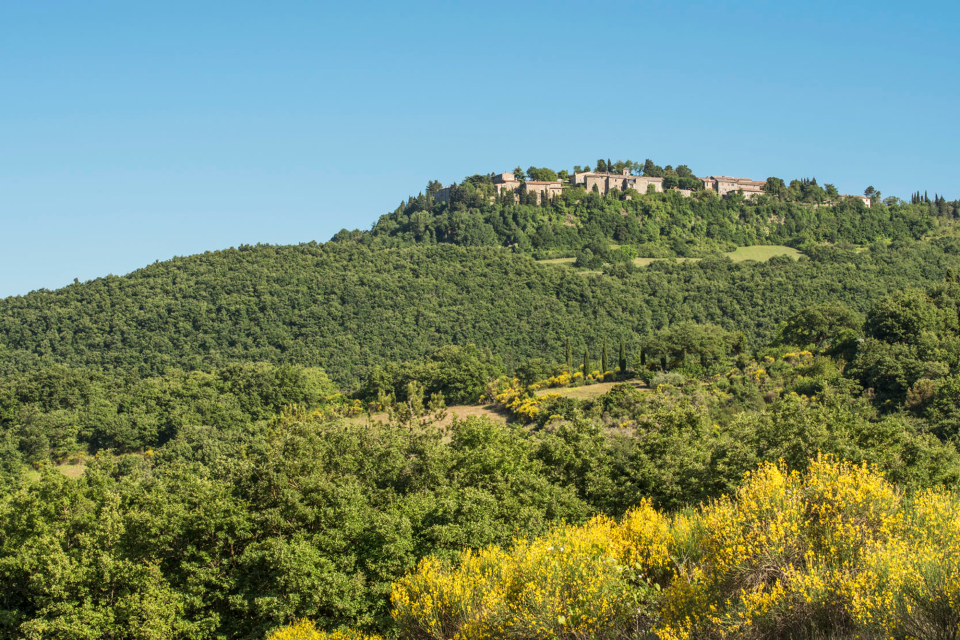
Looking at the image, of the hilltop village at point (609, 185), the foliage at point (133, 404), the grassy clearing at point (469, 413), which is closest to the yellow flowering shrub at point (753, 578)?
the grassy clearing at point (469, 413)

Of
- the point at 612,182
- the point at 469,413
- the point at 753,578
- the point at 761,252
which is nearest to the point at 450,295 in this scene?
the point at 469,413

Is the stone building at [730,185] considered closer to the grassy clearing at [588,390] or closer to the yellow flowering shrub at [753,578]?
the grassy clearing at [588,390]

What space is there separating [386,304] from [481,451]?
307 feet

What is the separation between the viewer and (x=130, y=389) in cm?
8362

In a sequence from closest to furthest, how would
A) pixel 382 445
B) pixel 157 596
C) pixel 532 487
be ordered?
pixel 157 596
pixel 532 487
pixel 382 445

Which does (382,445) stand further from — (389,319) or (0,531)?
(389,319)

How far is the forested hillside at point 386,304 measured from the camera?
111750mm

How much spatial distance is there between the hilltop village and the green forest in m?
43.3

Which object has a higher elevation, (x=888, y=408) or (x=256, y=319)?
(x=256, y=319)

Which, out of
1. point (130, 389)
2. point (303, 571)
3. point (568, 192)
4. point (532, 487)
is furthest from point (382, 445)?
point (568, 192)

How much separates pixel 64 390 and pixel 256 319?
4069 centimetres

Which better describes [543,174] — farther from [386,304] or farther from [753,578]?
[753,578]

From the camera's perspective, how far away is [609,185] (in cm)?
18375

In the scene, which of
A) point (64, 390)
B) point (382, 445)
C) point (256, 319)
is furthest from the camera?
point (256, 319)
